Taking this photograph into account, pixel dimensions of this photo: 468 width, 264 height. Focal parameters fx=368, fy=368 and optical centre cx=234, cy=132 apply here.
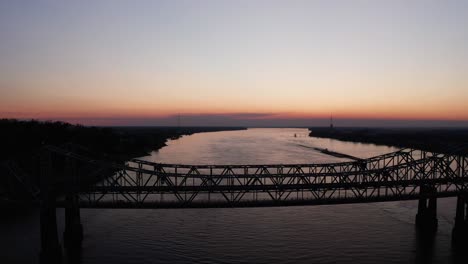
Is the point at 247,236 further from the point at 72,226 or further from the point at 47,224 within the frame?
the point at 47,224

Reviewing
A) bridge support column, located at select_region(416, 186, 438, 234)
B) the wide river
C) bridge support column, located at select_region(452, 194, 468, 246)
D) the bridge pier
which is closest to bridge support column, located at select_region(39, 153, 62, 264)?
the wide river

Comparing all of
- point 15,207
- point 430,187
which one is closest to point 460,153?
point 430,187

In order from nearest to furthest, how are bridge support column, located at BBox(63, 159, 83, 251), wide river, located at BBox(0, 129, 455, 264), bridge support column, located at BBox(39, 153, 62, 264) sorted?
bridge support column, located at BBox(39, 153, 62, 264), wide river, located at BBox(0, 129, 455, 264), bridge support column, located at BBox(63, 159, 83, 251)

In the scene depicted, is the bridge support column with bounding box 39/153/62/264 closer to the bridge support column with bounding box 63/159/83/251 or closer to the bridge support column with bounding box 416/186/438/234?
the bridge support column with bounding box 63/159/83/251

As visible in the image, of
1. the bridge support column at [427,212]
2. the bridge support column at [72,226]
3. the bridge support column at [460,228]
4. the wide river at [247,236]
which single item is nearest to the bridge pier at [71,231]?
the bridge support column at [72,226]

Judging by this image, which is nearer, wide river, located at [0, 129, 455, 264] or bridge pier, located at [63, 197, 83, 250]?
wide river, located at [0, 129, 455, 264]

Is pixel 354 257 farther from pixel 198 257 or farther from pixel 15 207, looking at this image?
pixel 15 207

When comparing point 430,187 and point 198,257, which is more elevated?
point 430,187

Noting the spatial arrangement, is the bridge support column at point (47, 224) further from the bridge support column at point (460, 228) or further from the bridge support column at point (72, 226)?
the bridge support column at point (460, 228)

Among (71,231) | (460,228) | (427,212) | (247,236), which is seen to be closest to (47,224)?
(71,231)
